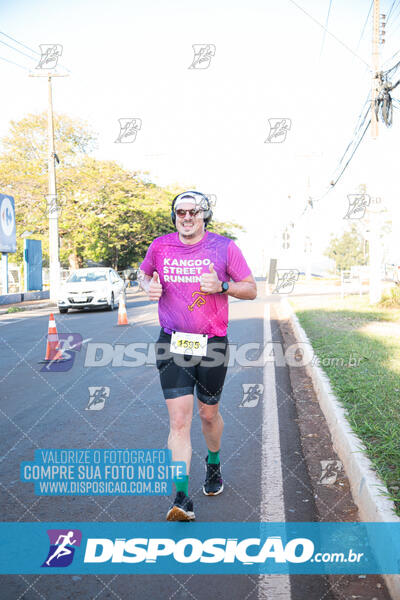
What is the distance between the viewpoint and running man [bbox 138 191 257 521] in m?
3.69

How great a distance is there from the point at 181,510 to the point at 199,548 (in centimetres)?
30

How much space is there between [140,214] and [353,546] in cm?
3841

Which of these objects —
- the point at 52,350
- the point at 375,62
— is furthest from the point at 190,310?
the point at 375,62

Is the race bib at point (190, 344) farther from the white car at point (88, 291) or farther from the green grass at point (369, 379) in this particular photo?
the white car at point (88, 291)

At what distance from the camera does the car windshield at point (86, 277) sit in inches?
794

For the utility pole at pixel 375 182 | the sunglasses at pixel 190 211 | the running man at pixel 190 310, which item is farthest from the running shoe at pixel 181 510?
the utility pole at pixel 375 182

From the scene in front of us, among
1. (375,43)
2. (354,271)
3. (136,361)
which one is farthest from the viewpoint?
(354,271)

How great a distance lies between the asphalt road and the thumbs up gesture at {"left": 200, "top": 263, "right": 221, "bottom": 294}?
1.49 m

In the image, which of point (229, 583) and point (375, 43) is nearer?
point (229, 583)

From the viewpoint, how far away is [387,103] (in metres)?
16.0

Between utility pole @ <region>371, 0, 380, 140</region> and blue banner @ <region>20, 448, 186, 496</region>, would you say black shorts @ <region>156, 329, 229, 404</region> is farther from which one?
utility pole @ <region>371, 0, 380, 140</region>

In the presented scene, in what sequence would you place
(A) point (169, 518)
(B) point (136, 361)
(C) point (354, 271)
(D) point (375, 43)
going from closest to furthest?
(A) point (169, 518)
(B) point (136, 361)
(D) point (375, 43)
(C) point (354, 271)

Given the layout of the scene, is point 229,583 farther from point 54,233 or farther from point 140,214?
point 140,214

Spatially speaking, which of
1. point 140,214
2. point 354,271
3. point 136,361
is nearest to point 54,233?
point 140,214
